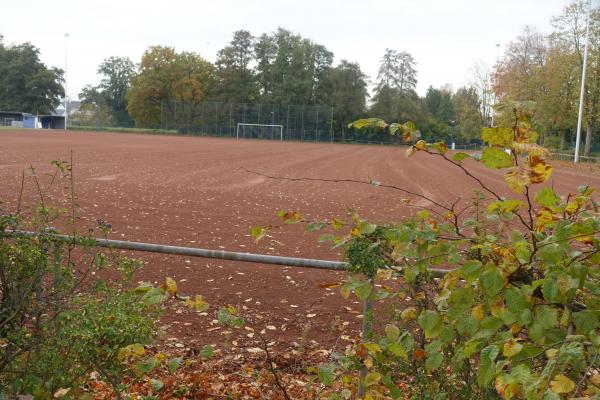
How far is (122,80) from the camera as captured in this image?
11294 centimetres

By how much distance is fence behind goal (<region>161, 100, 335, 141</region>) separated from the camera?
9081 centimetres

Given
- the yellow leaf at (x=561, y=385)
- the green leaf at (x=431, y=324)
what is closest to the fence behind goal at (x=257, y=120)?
the green leaf at (x=431, y=324)

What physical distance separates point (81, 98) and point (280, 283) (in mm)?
113530

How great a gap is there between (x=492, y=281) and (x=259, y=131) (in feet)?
295

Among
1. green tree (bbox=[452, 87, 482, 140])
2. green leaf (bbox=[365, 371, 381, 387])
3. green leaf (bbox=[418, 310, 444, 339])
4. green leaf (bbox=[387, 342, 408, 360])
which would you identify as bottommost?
green leaf (bbox=[365, 371, 381, 387])

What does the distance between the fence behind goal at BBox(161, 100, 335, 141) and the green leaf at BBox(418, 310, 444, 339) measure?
8906 centimetres

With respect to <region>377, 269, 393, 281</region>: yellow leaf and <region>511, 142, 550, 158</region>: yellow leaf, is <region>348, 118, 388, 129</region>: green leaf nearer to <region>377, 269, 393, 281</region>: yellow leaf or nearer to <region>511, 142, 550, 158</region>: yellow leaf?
<region>511, 142, 550, 158</region>: yellow leaf

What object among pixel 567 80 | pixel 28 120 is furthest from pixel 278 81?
pixel 567 80

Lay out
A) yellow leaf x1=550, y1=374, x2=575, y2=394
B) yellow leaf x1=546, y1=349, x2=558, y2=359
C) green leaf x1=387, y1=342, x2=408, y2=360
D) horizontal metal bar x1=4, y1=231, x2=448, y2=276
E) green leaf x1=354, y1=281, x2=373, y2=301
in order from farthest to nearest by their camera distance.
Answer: horizontal metal bar x1=4, y1=231, x2=448, y2=276
green leaf x1=354, y1=281, x2=373, y2=301
green leaf x1=387, y1=342, x2=408, y2=360
yellow leaf x1=546, y1=349, x2=558, y2=359
yellow leaf x1=550, y1=374, x2=575, y2=394

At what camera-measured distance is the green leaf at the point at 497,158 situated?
1.76m

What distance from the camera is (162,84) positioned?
95188 mm

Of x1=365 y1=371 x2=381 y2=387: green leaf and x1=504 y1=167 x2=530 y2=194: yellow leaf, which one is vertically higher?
x1=504 y1=167 x2=530 y2=194: yellow leaf

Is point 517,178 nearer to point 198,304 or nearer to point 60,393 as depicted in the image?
point 198,304

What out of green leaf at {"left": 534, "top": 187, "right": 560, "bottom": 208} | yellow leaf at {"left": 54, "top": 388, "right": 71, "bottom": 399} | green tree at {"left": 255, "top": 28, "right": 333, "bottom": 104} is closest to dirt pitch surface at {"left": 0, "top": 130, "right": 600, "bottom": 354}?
yellow leaf at {"left": 54, "top": 388, "right": 71, "bottom": 399}
